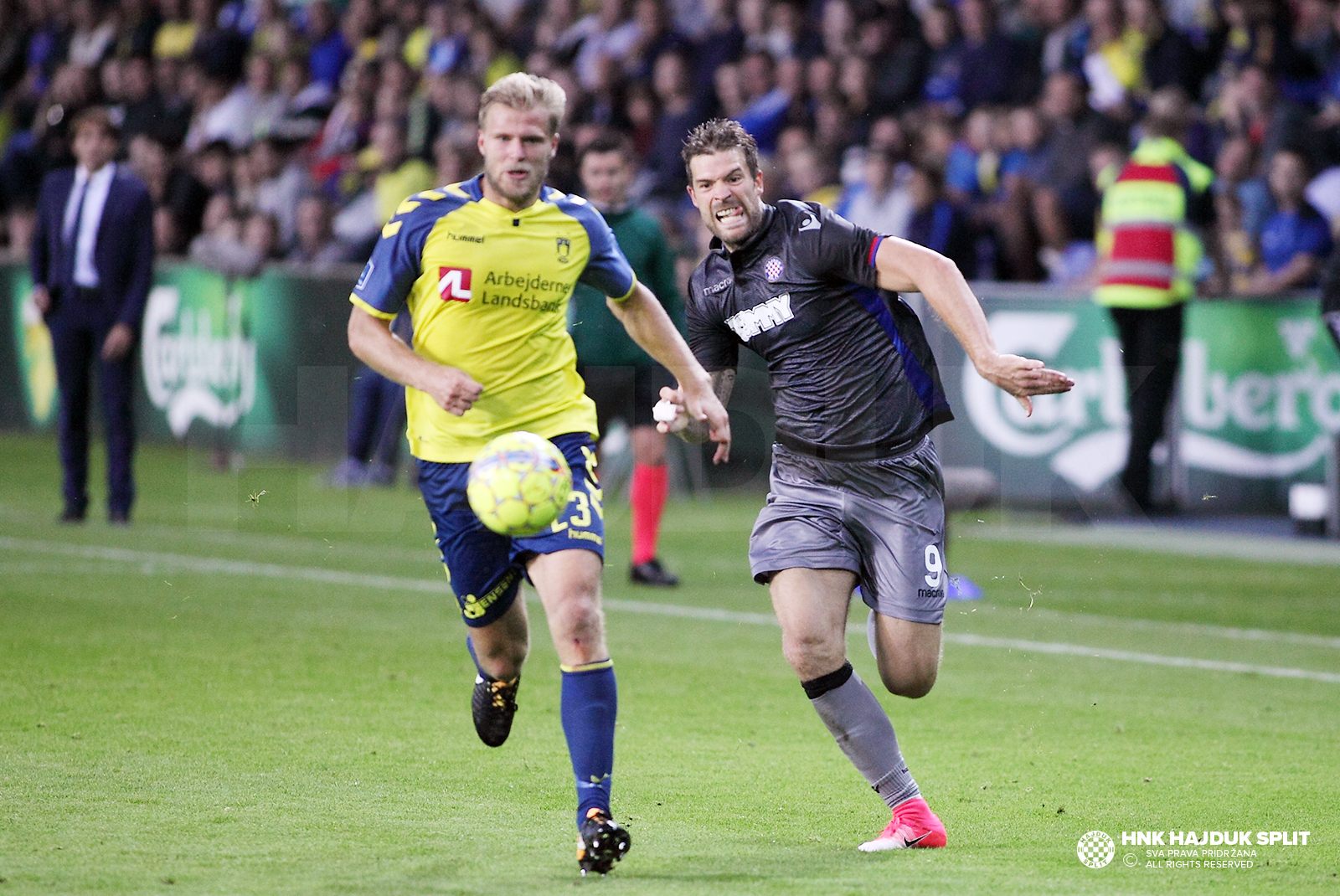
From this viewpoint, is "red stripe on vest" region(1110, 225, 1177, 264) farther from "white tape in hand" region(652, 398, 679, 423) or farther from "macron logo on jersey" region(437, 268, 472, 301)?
"macron logo on jersey" region(437, 268, 472, 301)

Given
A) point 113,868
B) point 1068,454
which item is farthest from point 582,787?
point 1068,454

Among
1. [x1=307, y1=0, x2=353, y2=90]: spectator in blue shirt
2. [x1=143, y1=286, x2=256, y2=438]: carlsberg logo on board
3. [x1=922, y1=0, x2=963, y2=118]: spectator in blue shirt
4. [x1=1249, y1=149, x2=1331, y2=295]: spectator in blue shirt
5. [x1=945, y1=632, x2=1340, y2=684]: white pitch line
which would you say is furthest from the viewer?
[x1=307, y1=0, x2=353, y2=90]: spectator in blue shirt

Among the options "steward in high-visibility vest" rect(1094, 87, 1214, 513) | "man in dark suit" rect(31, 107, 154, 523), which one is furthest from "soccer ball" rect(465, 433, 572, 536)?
"steward in high-visibility vest" rect(1094, 87, 1214, 513)

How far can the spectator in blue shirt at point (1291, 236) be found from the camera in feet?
44.2

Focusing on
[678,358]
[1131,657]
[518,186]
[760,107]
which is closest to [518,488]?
[678,358]

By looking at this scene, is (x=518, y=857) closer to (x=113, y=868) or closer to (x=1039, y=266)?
(x=113, y=868)

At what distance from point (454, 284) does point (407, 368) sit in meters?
0.35

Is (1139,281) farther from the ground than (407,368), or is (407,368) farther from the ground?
(407,368)

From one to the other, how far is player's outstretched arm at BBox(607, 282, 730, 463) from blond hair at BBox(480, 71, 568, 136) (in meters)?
0.66

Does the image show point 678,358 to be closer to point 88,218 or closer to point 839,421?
point 839,421

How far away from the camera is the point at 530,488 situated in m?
5.41

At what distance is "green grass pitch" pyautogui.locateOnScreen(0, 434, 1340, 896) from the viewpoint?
5352 millimetres

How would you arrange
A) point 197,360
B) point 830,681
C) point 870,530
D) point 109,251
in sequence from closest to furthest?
point 830,681
point 870,530
point 109,251
point 197,360

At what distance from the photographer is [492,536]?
19.5ft
